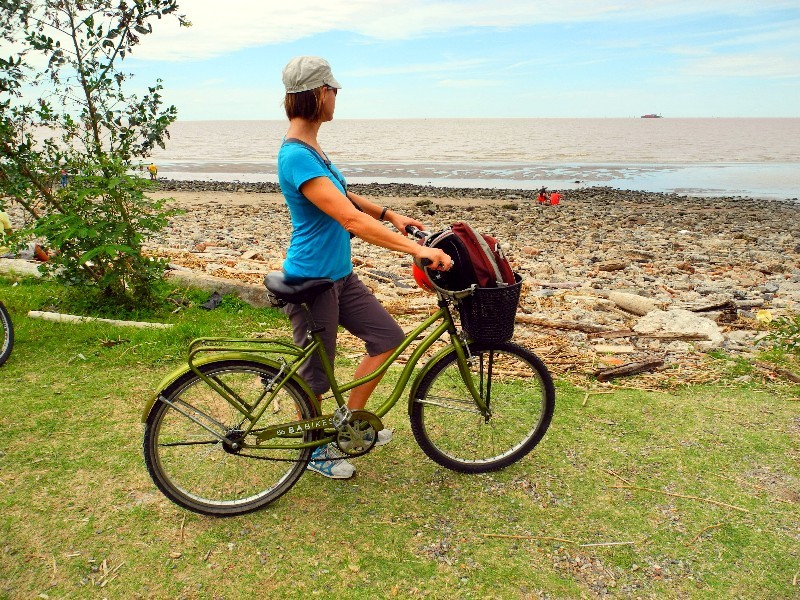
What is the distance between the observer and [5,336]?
256 inches

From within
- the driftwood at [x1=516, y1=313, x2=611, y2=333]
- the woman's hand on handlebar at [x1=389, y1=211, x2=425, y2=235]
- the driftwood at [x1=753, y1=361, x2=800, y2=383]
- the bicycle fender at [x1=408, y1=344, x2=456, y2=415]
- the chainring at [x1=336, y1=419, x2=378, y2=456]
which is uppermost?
the woman's hand on handlebar at [x1=389, y1=211, x2=425, y2=235]

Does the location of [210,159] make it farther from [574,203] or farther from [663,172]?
[574,203]

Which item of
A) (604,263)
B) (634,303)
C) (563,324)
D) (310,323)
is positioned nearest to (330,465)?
(310,323)

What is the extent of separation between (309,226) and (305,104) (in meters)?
0.70

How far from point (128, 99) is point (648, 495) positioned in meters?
6.96

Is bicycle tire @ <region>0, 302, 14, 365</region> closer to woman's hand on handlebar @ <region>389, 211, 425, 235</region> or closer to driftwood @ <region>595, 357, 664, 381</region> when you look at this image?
woman's hand on handlebar @ <region>389, 211, 425, 235</region>

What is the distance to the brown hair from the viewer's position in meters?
3.64

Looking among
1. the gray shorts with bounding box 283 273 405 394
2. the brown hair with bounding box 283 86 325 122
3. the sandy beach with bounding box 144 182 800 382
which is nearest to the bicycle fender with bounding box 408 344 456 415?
the gray shorts with bounding box 283 273 405 394

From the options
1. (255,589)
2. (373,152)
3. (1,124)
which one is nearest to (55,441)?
(255,589)

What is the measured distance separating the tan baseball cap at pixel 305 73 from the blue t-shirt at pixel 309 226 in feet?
1.05

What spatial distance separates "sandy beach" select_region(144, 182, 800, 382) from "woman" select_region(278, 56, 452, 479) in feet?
4.62

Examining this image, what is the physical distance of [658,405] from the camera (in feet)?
18.8

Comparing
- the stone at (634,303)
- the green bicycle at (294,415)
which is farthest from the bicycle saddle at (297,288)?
the stone at (634,303)

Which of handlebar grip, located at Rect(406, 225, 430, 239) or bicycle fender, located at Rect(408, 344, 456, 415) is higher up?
handlebar grip, located at Rect(406, 225, 430, 239)
